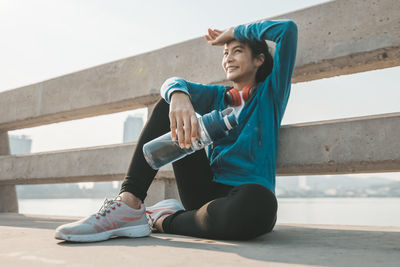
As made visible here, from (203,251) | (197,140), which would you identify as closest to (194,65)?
(197,140)

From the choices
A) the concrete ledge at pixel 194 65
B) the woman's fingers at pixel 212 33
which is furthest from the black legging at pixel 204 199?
the concrete ledge at pixel 194 65

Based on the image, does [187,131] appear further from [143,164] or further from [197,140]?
[143,164]

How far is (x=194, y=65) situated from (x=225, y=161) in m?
1.11

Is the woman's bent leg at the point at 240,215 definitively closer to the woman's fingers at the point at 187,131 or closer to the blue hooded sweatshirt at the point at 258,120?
the blue hooded sweatshirt at the point at 258,120

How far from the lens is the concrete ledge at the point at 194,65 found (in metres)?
1.66

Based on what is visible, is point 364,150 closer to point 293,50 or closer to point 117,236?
point 293,50

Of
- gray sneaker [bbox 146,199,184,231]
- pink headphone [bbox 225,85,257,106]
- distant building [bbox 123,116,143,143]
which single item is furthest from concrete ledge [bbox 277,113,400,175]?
distant building [bbox 123,116,143,143]

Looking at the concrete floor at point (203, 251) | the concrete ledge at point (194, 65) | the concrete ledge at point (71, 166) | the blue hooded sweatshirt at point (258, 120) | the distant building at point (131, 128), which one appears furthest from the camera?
the distant building at point (131, 128)

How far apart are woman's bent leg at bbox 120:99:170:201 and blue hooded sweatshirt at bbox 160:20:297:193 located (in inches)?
4.3

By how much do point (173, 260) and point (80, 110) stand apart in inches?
86.3

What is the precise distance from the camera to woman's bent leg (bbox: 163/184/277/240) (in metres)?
1.09

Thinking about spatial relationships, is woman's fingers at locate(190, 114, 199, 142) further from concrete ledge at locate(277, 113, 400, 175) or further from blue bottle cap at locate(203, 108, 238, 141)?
concrete ledge at locate(277, 113, 400, 175)

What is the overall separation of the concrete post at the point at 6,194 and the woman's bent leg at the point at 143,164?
2538 mm

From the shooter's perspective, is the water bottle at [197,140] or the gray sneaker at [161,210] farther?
the gray sneaker at [161,210]
